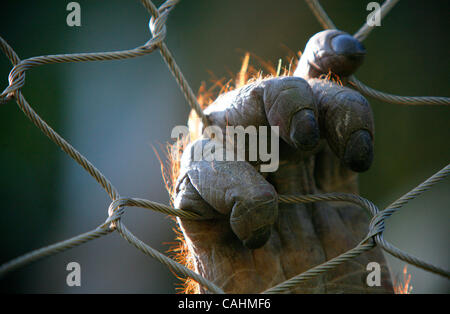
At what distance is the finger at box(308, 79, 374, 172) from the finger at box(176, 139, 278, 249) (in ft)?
0.29

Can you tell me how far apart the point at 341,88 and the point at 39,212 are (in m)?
1.25

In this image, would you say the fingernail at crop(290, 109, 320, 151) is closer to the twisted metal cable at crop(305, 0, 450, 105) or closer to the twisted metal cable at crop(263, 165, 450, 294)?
the twisted metal cable at crop(263, 165, 450, 294)

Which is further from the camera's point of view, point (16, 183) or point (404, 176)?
point (404, 176)

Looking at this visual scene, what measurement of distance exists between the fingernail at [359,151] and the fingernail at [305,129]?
0.13ft

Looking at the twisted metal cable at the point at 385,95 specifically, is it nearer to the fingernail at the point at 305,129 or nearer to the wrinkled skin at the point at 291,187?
the wrinkled skin at the point at 291,187

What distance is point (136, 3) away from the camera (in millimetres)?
1578

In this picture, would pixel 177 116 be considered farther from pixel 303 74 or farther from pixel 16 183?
pixel 303 74

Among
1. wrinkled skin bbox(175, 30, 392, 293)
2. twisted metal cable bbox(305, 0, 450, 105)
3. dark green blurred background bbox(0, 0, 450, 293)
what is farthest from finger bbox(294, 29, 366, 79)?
dark green blurred background bbox(0, 0, 450, 293)

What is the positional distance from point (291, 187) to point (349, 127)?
17 cm

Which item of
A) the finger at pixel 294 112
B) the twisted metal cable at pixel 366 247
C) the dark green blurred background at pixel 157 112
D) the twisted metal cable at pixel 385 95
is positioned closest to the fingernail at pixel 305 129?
the finger at pixel 294 112

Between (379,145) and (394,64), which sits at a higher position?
(394,64)

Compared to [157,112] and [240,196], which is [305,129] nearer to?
[240,196]
